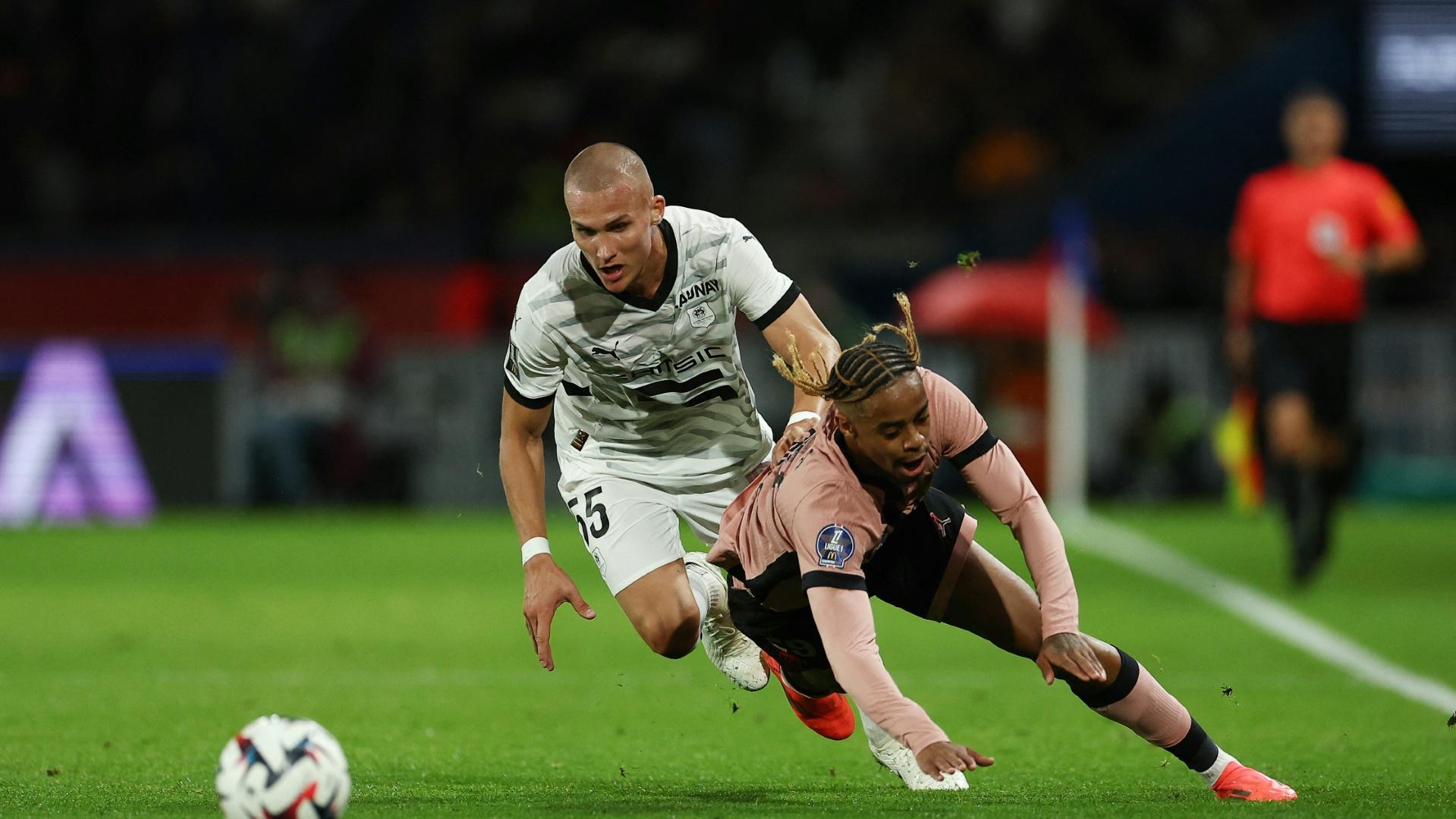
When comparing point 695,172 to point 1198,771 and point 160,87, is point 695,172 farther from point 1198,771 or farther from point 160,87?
point 1198,771

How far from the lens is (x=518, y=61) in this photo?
67.4ft

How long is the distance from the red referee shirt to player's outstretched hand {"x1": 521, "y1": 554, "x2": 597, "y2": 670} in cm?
601

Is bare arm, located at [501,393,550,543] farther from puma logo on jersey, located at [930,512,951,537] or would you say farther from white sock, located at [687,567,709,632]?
puma logo on jersey, located at [930,512,951,537]

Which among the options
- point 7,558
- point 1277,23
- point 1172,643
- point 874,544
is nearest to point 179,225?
point 7,558

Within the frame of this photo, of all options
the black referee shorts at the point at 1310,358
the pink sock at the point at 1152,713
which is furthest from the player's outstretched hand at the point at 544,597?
the black referee shorts at the point at 1310,358

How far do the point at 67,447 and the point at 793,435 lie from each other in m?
11.6

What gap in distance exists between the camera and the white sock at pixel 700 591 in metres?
6.33

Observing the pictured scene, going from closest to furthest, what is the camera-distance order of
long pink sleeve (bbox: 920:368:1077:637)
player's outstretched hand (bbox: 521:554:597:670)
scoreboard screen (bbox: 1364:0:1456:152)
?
long pink sleeve (bbox: 920:368:1077:637)
player's outstretched hand (bbox: 521:554:597:670)
scoreboard screen (bbox: 1364:0:1456:152)

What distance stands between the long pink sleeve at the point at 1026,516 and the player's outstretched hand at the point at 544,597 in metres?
1.16

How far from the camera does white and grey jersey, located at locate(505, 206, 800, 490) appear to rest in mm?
5973

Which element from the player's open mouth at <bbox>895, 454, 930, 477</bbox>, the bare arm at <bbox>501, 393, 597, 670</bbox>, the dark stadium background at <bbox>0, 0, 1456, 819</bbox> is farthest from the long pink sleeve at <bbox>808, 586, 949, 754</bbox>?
the dark stadium background at <bbox>0, 0, 1456, 819</bbox>

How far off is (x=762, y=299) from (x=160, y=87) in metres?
14.8

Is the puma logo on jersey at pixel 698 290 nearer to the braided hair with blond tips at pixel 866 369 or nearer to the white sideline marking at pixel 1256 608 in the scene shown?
the braided hair with blond tips at pixel 866 369

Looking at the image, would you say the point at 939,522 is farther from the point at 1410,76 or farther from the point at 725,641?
the point at 1410,76
